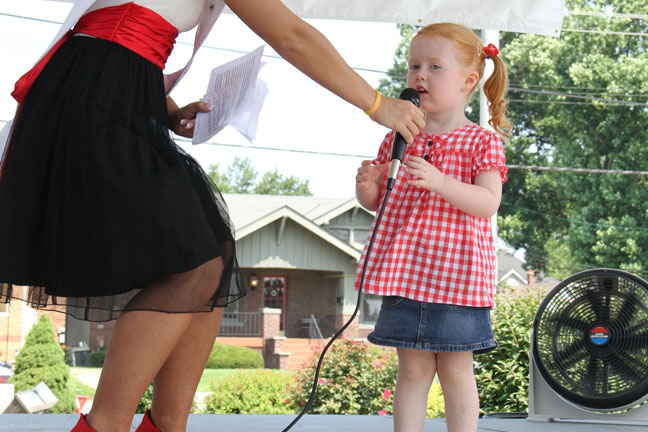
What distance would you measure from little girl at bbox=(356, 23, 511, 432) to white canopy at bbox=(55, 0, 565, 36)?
42.1 inches

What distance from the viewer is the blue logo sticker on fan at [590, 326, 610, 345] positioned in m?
3.47

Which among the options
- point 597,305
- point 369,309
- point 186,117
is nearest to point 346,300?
point 369,309

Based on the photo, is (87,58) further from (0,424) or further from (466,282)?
(0,424)

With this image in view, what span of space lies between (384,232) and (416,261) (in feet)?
0.53

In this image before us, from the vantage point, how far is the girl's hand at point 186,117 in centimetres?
200

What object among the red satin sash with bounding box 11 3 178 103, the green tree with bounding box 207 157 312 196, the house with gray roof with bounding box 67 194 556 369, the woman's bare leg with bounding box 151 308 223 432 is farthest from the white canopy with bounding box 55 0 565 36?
the green tree with bounding box 207 157 312 196

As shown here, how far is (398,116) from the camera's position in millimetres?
1866

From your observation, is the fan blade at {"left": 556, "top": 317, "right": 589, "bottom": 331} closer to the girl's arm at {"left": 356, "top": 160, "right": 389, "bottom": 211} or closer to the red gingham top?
the red gingham top

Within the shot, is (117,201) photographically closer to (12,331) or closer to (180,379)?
(180,379)

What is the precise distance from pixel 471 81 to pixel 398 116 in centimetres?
67

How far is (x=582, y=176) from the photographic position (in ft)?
72.2

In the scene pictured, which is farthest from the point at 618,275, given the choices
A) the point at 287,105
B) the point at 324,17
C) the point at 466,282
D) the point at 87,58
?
the point at 287,105

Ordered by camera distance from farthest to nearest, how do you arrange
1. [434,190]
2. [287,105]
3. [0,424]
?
1. [287,105]
2. [0,424]
3. [434,190]

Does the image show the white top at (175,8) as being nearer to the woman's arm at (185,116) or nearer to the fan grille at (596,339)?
the woman's arm at (185,116)
